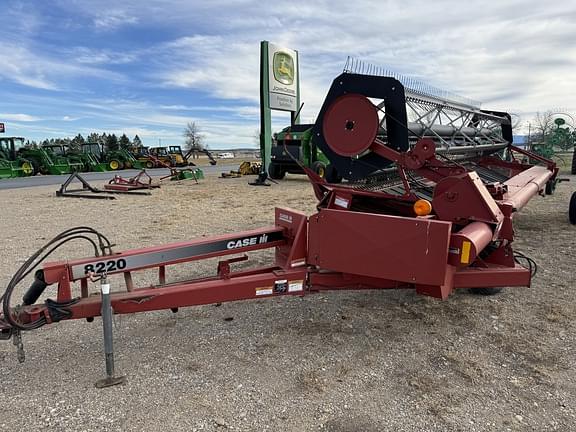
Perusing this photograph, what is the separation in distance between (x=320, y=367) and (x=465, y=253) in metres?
1.26

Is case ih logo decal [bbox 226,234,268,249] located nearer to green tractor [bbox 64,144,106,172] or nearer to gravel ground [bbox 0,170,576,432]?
gravel ground [bbox 0,170,576,432]

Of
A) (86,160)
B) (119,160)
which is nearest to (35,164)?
(86,160)

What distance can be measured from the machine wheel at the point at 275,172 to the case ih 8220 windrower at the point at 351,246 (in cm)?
1418

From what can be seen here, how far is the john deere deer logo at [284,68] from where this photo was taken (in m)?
17.9

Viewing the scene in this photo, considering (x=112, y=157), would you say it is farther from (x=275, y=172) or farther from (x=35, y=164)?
(x=275, y=172)

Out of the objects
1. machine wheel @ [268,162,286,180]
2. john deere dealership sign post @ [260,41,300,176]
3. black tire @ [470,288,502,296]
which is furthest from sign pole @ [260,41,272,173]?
black tire @ [470,288,502,296]

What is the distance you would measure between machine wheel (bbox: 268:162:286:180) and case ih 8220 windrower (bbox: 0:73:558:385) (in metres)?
14.2

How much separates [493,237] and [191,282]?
7.47 feet

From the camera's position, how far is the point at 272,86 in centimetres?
1761

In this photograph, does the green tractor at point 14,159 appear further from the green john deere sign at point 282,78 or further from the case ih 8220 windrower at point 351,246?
the case ih 8220 windrower at point 351,246

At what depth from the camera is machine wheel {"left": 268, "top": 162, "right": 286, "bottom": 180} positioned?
18.3 m

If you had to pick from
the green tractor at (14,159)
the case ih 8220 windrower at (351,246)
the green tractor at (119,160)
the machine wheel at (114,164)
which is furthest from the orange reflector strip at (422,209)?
the machine wheel at (114,164)

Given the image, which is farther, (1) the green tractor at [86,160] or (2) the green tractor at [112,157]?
(2) the green tractor at [112,157]

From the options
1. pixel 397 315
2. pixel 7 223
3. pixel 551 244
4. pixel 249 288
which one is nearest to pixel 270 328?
pixel 249 288
